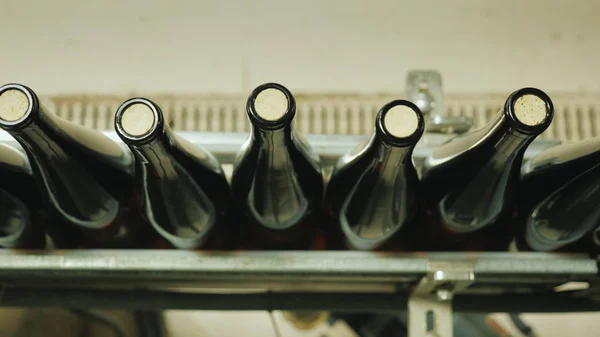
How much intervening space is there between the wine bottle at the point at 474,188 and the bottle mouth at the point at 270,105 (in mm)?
164

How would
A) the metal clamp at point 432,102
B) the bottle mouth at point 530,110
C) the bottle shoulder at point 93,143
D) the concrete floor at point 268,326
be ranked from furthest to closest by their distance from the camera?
the concrete floor at point 268,326 < the metal clamp at point 432,102 < the bottle shoulder at point 93,143 < the bottle mouth at point 530,110

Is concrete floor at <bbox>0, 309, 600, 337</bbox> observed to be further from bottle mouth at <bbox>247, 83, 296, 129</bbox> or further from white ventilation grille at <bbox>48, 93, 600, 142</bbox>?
bottle mouth at <bbox>247, 83, 296, 129</bbox>

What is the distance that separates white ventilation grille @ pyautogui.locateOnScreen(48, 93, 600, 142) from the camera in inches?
41.9

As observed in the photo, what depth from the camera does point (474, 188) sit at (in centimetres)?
56

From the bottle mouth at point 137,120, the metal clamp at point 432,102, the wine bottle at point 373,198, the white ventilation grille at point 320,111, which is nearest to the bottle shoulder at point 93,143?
the bottle mouth at point 137,120

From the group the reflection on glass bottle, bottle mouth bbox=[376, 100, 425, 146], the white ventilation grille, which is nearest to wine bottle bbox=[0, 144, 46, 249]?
the reflection on glass bottle

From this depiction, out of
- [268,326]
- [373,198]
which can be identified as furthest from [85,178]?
[268,326]

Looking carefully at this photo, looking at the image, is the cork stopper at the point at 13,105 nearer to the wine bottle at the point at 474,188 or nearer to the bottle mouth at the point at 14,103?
the bottle mouth at the point at 14,103

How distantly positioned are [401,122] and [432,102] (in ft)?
0.94

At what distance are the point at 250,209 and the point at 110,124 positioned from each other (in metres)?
0.56

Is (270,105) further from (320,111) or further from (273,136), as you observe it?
(320,111)

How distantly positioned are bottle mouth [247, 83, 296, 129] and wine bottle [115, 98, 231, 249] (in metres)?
0.09

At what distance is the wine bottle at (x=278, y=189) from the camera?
532 mm

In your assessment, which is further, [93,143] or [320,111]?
[320,111]
